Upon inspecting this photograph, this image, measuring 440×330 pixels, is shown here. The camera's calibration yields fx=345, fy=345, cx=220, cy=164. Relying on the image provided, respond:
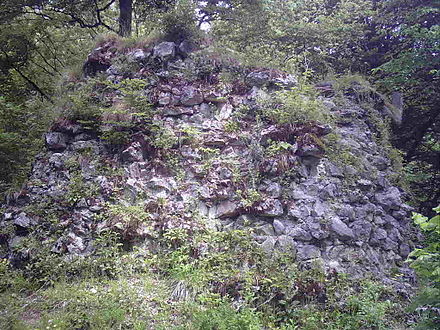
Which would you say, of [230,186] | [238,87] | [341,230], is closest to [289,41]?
[238,87]

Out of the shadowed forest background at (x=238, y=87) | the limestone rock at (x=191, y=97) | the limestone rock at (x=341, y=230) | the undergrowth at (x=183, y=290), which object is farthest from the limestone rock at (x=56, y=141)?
the limestone rock at (x=341, y=230)

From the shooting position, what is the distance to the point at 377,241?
23.1 feet

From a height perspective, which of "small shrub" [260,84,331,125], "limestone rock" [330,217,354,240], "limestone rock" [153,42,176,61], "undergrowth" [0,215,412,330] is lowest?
"undergrowth" [0,215,412,330]

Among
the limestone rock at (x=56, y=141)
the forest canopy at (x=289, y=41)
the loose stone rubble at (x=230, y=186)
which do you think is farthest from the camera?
the forest canopy at (x=289, y=41)

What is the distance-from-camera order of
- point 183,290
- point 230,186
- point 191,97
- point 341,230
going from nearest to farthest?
point 183,290
point 341,230
point 230,186
point 191,97

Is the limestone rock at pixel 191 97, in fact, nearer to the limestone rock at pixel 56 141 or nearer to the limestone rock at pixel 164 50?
the limestone rock at pixel 164 50

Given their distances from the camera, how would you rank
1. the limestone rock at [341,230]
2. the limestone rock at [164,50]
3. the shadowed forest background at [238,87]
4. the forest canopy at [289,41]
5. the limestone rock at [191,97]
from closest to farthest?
the shadowed forest background at [238,87]
the limestone rock at [341,230]
the limestone rock at [191,97]
the limestone rock at [164,50]
the forest canopy at [289,41]

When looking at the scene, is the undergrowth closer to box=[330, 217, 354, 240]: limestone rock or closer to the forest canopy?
box=[330, 217, 354, 240]: limestone rock

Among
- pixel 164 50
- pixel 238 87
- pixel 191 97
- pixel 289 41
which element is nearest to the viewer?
pixel 191 97

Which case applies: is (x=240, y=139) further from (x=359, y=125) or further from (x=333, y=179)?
(x=359, y=125)

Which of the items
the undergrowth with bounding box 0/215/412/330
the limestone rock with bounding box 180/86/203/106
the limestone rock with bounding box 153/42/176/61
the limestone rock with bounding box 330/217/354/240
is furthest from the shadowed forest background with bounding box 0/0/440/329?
the limestone rock with bounding box 330/217/354/240

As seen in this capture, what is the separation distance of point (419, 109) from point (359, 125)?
13.8ft

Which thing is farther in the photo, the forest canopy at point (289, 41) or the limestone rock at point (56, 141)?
the forest canopy at point (289, 41)

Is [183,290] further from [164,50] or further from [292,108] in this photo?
[164,50]
